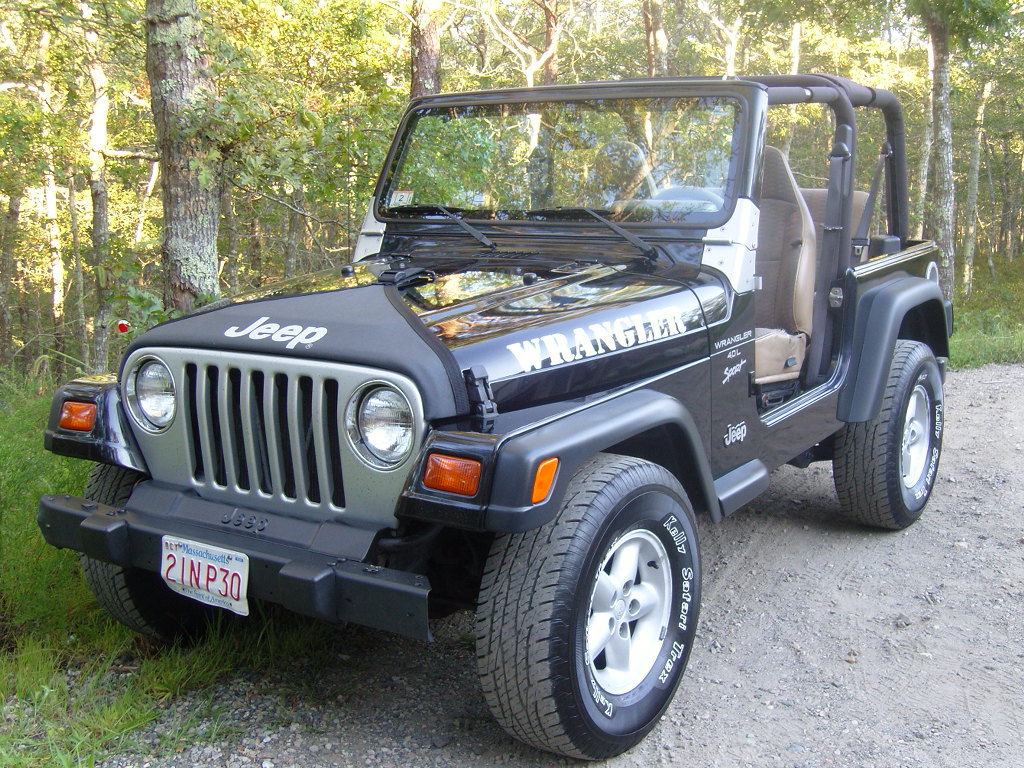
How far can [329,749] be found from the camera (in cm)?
262

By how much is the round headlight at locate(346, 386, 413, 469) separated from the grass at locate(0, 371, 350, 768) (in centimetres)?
105

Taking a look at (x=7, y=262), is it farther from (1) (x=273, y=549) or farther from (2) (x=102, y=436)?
(1) (x=273, y=549)

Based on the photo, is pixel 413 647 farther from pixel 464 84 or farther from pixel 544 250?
pixel 464 84

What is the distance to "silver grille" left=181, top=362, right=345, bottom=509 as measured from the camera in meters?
2.42

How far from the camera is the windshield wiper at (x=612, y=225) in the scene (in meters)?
3.30

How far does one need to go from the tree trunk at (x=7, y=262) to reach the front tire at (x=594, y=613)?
56.3 ft

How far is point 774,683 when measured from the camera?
10.0 feet

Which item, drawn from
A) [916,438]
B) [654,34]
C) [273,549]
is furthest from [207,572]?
[654,34]

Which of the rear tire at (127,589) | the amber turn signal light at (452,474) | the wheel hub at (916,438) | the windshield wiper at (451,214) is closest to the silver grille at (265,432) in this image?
the amber turn signal light at (452,474)

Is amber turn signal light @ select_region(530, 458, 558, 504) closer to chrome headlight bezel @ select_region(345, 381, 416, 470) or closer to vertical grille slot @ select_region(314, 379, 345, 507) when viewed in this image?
chrome headlight bezel @ select_region(345, 381, 416, 470)

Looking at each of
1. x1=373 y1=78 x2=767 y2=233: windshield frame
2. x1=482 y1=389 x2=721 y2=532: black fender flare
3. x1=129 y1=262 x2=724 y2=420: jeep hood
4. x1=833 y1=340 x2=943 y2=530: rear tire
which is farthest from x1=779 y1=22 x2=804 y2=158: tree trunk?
x1=482 y1=389 x2=721 y2=532: black fender flare

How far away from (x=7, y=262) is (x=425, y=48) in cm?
1514

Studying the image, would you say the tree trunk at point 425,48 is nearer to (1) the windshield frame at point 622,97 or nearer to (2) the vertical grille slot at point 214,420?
(1) the windshield frame at point 622,97

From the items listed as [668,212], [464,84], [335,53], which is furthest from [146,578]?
[464,84]
